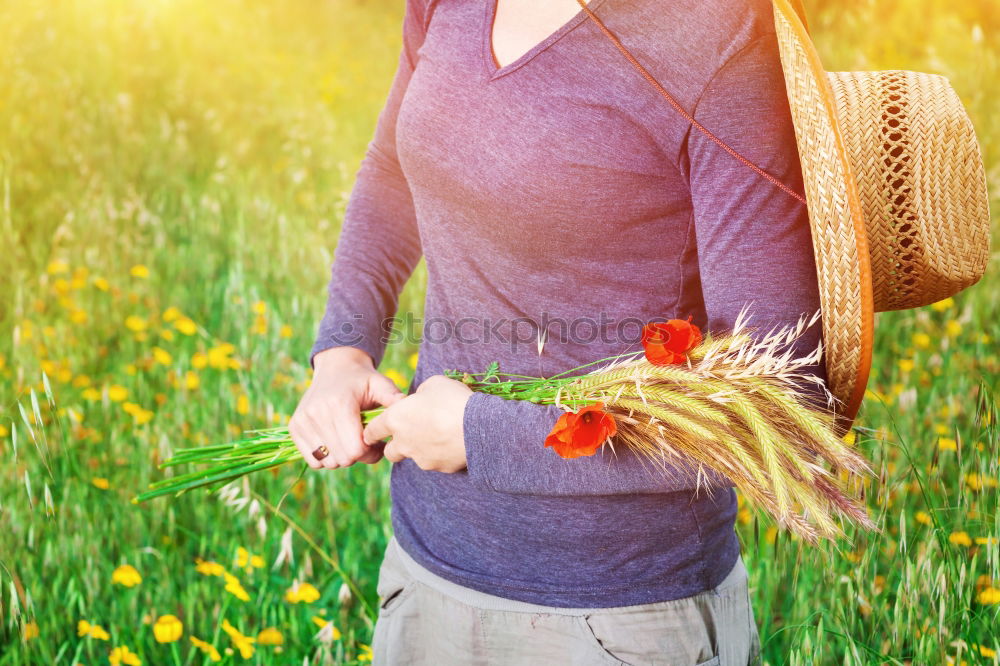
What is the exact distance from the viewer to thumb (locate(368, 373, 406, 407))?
1202mm

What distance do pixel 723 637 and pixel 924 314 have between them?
1.89 metres

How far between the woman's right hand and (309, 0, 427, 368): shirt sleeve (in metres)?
0.09

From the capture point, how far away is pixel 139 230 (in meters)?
3.26

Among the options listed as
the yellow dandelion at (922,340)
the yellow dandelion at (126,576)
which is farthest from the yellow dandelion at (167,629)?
the yellow dandelion at (922,340)

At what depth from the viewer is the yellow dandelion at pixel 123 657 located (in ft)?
5.32

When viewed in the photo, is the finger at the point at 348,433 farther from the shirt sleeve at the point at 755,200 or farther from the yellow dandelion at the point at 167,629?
the yellow dandelion at the point at 167,629

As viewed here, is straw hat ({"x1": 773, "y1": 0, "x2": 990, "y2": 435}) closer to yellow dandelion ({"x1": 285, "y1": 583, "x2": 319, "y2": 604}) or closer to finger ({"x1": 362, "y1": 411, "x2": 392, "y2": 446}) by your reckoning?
finger ({"x1": 362, "y1": 411, "x2": 392, "y2": 446})

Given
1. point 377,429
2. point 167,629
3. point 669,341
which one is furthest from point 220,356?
point 669,341

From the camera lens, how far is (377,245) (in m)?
1.41

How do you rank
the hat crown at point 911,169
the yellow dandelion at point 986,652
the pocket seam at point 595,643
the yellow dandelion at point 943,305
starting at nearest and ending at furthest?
the hat crown at point 911,169, the pocket seam at point 595,643, the yellow dandelion at point 986,652, the yellow dandelion at point 943,305

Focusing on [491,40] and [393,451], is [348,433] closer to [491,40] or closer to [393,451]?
[393,451]

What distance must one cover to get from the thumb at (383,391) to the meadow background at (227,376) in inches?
23.9

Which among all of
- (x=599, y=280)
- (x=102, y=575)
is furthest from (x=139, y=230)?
(x=599, y=280)

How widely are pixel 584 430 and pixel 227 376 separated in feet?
6.10
